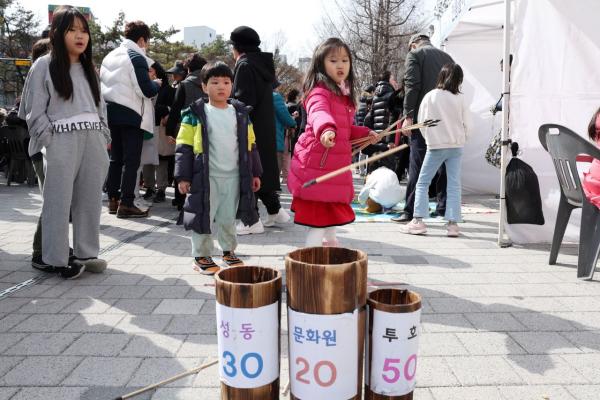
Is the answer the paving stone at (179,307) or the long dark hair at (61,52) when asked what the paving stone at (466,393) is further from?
the long dark hair at (61,52)

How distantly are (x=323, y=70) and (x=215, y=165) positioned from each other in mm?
1058

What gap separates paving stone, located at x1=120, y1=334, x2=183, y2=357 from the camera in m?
2.56

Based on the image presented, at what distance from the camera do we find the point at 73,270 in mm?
3799

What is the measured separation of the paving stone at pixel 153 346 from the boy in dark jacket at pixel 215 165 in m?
1.05

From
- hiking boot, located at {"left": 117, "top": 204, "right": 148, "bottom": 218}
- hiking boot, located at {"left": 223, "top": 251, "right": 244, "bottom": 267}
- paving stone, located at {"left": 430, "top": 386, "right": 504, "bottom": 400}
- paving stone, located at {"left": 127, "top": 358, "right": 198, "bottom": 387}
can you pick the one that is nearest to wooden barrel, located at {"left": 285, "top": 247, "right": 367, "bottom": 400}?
paving stone, located at {"left": 430, "top": 386, "right": 504, "bottom": 400}

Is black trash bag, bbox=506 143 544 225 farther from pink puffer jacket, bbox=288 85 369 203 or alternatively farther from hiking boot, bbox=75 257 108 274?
hiking boot, bbox=75 257 108 274

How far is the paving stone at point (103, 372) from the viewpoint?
2258 millimetres

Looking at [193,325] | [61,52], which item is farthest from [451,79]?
[193,325]

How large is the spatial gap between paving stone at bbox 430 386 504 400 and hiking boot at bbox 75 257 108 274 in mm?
2733

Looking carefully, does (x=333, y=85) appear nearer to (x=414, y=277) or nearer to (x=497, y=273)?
(x=414, y=277)

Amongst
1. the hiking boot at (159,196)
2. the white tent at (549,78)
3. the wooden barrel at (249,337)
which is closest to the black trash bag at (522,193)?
the white tent at (549,78)

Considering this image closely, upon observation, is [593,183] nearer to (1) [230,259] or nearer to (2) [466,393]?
(2) [466,393]

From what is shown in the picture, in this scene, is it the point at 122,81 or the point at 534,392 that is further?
the point at 122,81

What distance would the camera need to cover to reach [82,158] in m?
3.75
